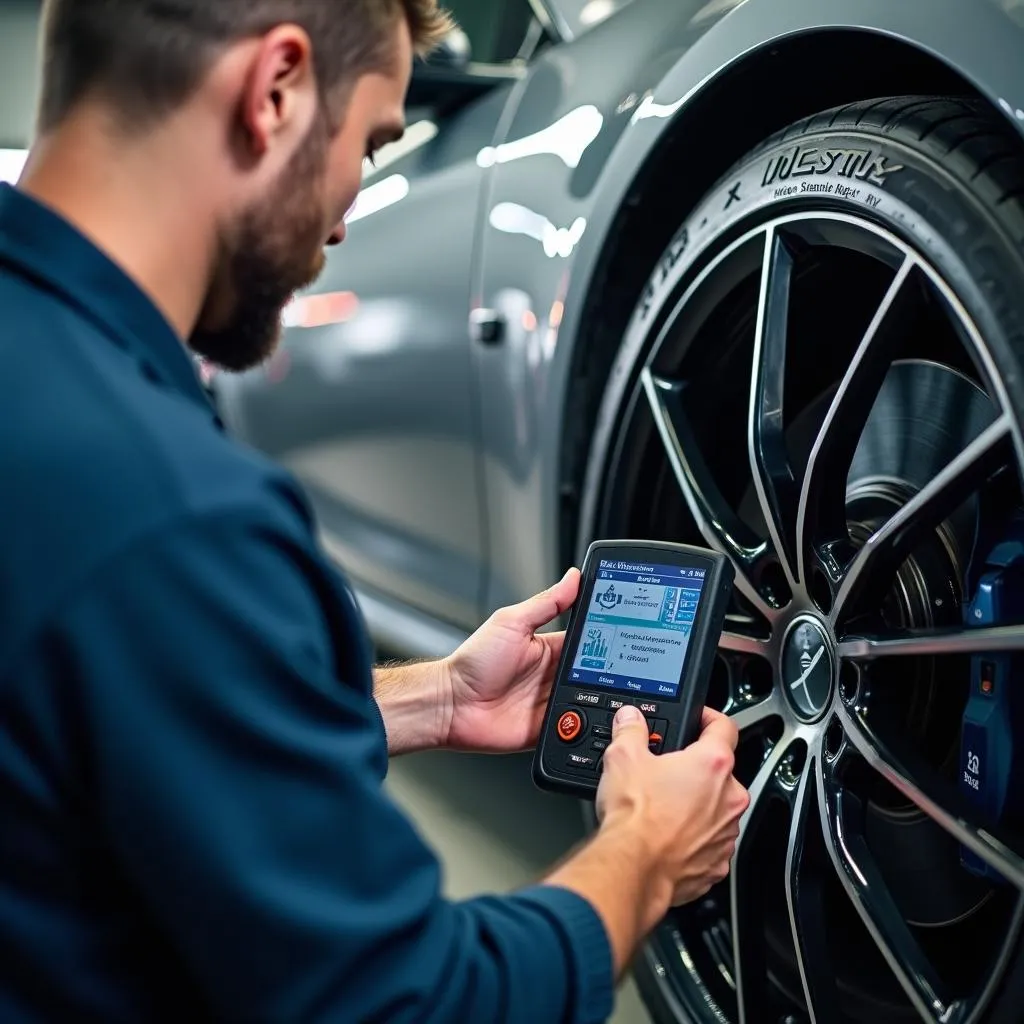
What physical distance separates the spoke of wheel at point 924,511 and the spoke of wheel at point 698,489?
130 millimetres

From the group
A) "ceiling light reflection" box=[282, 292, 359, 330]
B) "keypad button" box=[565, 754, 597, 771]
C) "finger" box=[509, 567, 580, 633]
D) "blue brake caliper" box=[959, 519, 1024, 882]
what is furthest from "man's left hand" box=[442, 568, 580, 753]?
"ceiling light reflection" box=[282, 292, 359, 330]

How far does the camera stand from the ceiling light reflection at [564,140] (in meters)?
1.36

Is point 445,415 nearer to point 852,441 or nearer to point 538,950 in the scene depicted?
point 852,441

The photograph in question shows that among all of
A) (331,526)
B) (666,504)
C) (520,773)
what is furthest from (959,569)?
(331,526)

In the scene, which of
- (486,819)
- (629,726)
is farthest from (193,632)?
(486,819)

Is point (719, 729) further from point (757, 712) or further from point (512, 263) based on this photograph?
point (512, 263)

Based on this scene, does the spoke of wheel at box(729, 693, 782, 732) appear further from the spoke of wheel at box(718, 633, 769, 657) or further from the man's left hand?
the man's left hand

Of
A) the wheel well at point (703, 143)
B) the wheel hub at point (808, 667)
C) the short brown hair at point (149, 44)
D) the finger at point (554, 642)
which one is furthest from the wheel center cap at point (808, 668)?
the short brown hair at point (149, 44)

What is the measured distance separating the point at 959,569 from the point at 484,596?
680mm

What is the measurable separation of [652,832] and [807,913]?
0.31 m

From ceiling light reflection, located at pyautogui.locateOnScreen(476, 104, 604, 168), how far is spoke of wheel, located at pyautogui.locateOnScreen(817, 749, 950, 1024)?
0.70 metres

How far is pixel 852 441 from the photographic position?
1.05m

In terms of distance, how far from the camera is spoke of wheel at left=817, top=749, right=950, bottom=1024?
3.16ft

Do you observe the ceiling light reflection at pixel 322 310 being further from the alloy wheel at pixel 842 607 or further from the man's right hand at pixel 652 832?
the man's right hand at pixel 652 832
